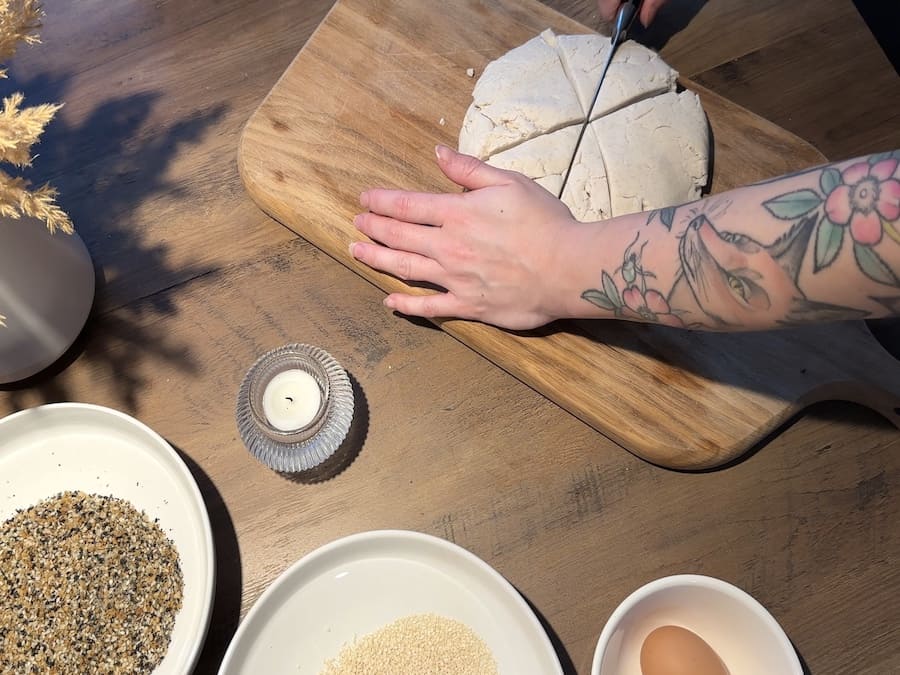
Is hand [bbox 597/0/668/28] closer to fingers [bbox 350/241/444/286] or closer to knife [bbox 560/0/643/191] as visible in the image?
knife [bbox 560/0/643/191]

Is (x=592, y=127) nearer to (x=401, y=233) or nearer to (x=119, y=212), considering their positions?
(x=401, y=233)

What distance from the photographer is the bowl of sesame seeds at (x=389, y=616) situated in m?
1.11

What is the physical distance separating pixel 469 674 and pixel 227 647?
1.44 ft

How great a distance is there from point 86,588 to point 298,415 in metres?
0.48

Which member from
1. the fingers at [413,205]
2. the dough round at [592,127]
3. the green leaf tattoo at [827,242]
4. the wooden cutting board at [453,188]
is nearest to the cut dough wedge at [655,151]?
the dough round at [592,127]

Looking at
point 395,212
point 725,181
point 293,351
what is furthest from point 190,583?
point 725,181

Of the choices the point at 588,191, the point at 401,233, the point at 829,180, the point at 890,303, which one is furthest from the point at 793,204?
the point at 401,233

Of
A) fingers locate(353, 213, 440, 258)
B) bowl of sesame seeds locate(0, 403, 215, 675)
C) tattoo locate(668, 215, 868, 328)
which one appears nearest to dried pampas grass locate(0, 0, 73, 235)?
bowl of sesame seeds locate(0, 403, 215, 675)

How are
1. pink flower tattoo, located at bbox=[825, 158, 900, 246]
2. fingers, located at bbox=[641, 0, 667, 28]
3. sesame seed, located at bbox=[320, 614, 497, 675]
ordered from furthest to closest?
fingers, located at bbox=[641, 0, 667, 28], sesame seed, located at bbox=[320, 614, 497, 675], pink flower tattoo, located at bbox=[825, 158, 900, 246]

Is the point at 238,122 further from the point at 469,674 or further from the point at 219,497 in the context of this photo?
the point at 469,674

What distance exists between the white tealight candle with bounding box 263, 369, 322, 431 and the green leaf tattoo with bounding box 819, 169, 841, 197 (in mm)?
893

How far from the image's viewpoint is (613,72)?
4.32 feet

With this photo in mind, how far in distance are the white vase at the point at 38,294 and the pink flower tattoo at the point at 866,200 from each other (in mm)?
1205

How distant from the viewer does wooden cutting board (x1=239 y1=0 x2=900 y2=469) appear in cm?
122
